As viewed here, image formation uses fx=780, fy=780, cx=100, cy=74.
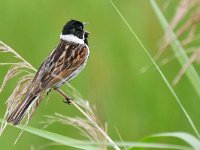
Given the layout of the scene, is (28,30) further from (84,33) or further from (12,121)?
(12,121)

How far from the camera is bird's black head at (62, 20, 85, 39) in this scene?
14.8 ft

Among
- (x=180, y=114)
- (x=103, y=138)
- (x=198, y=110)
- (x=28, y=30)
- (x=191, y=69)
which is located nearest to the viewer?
(x=103, y=138)

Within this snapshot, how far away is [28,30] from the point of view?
23.0ft

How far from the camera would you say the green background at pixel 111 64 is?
597 cm

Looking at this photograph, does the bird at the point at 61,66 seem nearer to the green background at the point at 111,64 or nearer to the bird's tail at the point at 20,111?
the bird's tail at the point at 20,111

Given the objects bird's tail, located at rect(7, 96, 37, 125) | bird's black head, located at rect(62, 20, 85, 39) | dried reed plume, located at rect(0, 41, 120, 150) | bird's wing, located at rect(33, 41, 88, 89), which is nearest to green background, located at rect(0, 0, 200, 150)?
bird's black head, located at rect(62, 20, 85, 39)

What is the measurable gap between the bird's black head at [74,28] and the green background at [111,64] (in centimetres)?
83

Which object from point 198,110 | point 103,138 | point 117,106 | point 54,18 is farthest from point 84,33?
point 54,18

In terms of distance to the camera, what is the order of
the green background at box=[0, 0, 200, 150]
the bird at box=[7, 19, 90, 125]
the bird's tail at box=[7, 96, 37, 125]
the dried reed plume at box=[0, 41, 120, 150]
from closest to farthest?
the dried reed plume at box=[0, 41, 120, 150] < the bird's tail at box=[7, 96, 37, 125] < the bird at box=[7, 19, 90, 125] < the green background at box=[0, 0, 200, 150]

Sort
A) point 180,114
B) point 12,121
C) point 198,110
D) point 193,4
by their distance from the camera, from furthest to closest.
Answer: point 180,114 < point 198,110 < point 12,121 < point 193,4

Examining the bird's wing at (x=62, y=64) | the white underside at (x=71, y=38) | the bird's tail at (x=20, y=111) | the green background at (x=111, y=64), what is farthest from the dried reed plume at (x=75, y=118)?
the green background at (x=111, y=64)

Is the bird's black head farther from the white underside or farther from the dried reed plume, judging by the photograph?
the dried reed plume

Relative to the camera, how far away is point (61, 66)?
4.07 metres

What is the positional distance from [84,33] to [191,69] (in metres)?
1.94
